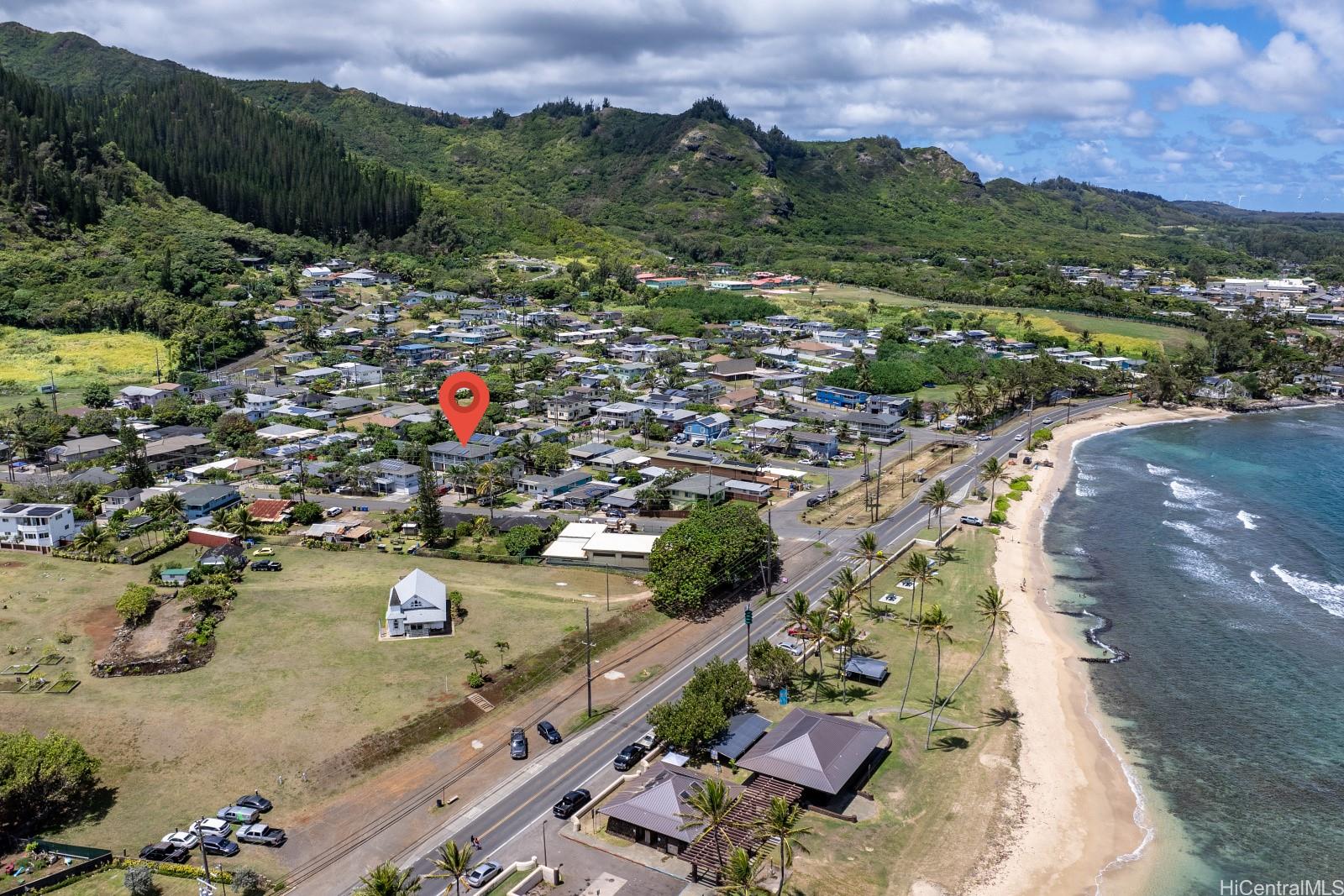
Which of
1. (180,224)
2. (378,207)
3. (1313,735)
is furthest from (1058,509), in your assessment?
(378,207)

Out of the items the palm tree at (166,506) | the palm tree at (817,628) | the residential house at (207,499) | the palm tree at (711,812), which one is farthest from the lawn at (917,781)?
the palm tree at (166,506)

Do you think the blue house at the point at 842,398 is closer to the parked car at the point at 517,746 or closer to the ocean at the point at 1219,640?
the ocean at the point at 1219,640

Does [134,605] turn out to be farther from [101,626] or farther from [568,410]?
[568,410]

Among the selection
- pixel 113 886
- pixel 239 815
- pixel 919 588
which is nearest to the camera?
pixel 113 886

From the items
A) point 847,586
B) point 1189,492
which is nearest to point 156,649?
point 847,586

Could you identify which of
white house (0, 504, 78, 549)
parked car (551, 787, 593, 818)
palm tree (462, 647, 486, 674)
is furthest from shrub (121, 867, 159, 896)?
white house (0, 504, 78, 549)
